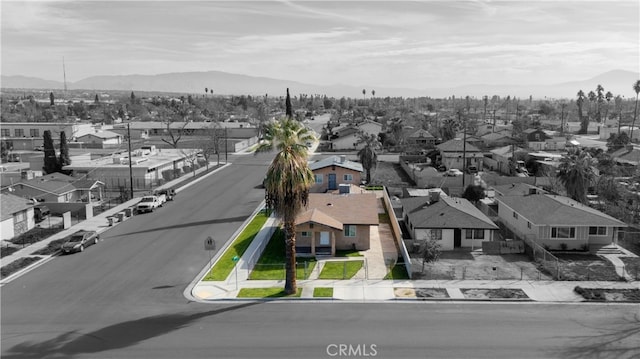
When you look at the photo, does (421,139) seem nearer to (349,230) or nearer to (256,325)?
(349,230)

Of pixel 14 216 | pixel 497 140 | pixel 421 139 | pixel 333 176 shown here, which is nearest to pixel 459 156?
pixel 333 176

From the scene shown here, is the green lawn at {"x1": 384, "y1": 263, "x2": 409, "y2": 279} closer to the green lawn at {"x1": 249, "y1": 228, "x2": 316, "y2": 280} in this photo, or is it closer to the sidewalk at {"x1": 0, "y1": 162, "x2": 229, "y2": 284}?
the green lawn at {"x1": 249, "y1": 228, "x2": 316, "y2": 280}

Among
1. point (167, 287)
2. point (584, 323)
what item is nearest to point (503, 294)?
point (584, 323)

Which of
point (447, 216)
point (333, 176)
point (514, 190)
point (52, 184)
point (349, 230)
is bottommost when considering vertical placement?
point (349, 230)

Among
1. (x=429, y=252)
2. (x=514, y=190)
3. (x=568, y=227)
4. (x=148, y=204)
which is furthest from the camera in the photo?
(x=148, y=204)

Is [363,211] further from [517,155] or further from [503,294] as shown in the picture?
[517,155]

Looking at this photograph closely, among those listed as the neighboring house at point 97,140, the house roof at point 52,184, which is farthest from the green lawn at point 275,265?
the neighboring house at point 97,140

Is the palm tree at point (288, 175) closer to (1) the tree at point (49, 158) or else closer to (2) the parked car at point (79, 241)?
(2) the parked car at point (79, 241)
